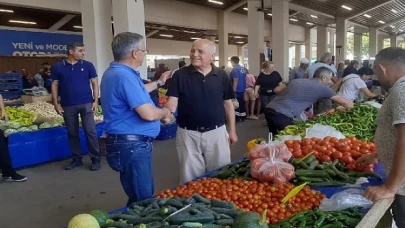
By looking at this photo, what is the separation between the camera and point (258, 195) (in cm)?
261

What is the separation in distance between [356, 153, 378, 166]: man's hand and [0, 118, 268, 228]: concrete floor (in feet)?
8.30

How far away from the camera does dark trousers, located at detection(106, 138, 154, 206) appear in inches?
105

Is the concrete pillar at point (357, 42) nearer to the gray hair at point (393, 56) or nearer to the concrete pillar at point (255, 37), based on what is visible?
the concrete pillar at point (255, 37)

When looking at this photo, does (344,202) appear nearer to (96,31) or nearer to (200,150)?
(200,150)

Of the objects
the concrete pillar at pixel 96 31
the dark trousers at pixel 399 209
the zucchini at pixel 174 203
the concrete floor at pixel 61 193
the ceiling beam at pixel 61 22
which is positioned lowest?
the concrete floor at pixel 61 193

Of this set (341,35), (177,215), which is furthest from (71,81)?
(341,35)

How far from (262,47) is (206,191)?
13.1 metres

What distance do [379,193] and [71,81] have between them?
447 cm

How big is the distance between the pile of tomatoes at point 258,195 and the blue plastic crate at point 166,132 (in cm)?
533

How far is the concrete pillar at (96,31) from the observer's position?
859 cm

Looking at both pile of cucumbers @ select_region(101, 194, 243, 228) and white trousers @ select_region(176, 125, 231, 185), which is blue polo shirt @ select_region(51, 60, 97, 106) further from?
pile of cucumbers @ select_region(101, 194, 243, 228)

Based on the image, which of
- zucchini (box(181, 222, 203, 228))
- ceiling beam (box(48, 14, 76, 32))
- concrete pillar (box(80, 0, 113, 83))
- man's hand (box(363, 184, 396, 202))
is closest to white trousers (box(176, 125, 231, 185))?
man's hand (box(363, 184, 396, 202))

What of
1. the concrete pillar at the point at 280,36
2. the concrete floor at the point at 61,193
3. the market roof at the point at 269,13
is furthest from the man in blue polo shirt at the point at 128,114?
the market roof at the point at 269,13

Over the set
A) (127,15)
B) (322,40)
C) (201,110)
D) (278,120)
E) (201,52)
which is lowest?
(278,120)
